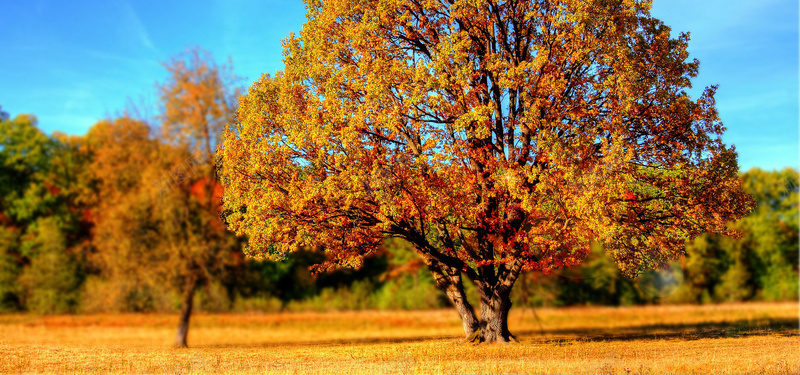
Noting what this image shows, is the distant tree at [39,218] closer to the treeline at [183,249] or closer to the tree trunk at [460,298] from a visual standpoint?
the treeline at [183,249]

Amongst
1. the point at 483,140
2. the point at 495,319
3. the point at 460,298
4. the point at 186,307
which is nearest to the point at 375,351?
the point at 460,298

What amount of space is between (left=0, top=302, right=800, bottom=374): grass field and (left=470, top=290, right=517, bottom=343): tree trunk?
902 mm

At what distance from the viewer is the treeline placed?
95.1 ft

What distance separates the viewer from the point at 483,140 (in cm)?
2255

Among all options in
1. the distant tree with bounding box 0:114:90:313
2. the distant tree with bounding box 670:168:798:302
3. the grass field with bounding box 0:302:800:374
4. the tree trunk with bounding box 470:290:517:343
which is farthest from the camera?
the distant tree with bounding box 670:168:798:302

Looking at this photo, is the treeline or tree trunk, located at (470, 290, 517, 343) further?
the treeline

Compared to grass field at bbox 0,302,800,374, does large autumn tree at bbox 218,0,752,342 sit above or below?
above

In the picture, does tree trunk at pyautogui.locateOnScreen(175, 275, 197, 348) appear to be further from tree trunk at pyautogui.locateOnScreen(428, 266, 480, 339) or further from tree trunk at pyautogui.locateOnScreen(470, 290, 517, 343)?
tree trunk at pyautogui.locateOnScreen(470, 290, 517, 343)

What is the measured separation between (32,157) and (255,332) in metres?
32.9

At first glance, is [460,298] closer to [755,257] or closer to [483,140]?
[483,140]

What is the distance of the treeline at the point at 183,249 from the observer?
29.0 metres

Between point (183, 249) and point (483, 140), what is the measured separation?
14864mm

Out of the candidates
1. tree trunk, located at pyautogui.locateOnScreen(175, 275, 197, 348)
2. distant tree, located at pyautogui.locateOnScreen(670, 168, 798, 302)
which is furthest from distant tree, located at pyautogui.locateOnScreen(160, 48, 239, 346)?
distant tree, located at pyautogui.locateOnScreen(670, 168, 798, 302)

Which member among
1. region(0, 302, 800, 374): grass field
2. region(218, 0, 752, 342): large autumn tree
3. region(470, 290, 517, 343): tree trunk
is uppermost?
region(218, 0, 752, 342): large autumn tree
